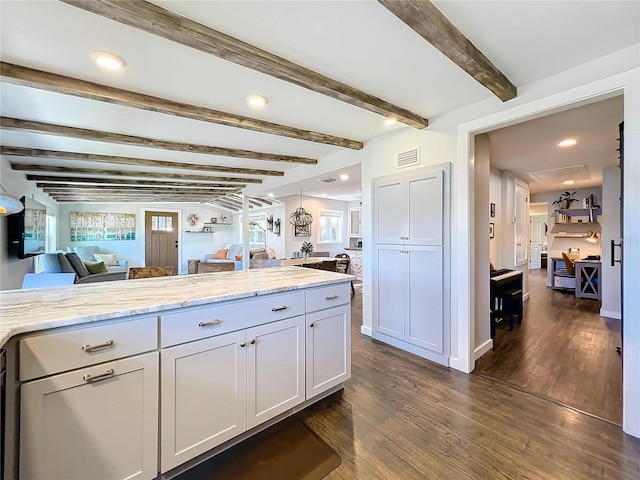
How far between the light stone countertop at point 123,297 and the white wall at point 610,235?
4713mm

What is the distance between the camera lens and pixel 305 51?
69.4 inches

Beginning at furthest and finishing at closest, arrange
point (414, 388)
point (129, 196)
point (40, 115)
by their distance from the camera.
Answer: point (129, 196) → point (40, 115) → point (414, 388)

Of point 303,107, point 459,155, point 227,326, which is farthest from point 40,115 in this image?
point 459,155

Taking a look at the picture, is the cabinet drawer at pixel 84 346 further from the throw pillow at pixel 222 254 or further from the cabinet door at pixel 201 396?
the throw pillow at pixel 222 254

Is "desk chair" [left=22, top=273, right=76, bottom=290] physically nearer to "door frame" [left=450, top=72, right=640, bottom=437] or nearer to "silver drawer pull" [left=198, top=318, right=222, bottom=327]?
"silver drawer pull" [left=198, top=318, right=222, bottom=327]

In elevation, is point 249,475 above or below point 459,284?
below

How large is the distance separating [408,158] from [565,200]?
5959mm

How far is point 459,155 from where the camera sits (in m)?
2.61

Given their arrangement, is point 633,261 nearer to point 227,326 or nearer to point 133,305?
point 227,326

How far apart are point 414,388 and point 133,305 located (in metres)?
2.17

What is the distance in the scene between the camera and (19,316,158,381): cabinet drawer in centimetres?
107

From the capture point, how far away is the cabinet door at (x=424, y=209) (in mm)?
2738

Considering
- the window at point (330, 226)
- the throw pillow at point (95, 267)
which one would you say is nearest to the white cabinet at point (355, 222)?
the window at point (330, 226)

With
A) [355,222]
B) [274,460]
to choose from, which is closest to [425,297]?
[274,460]
